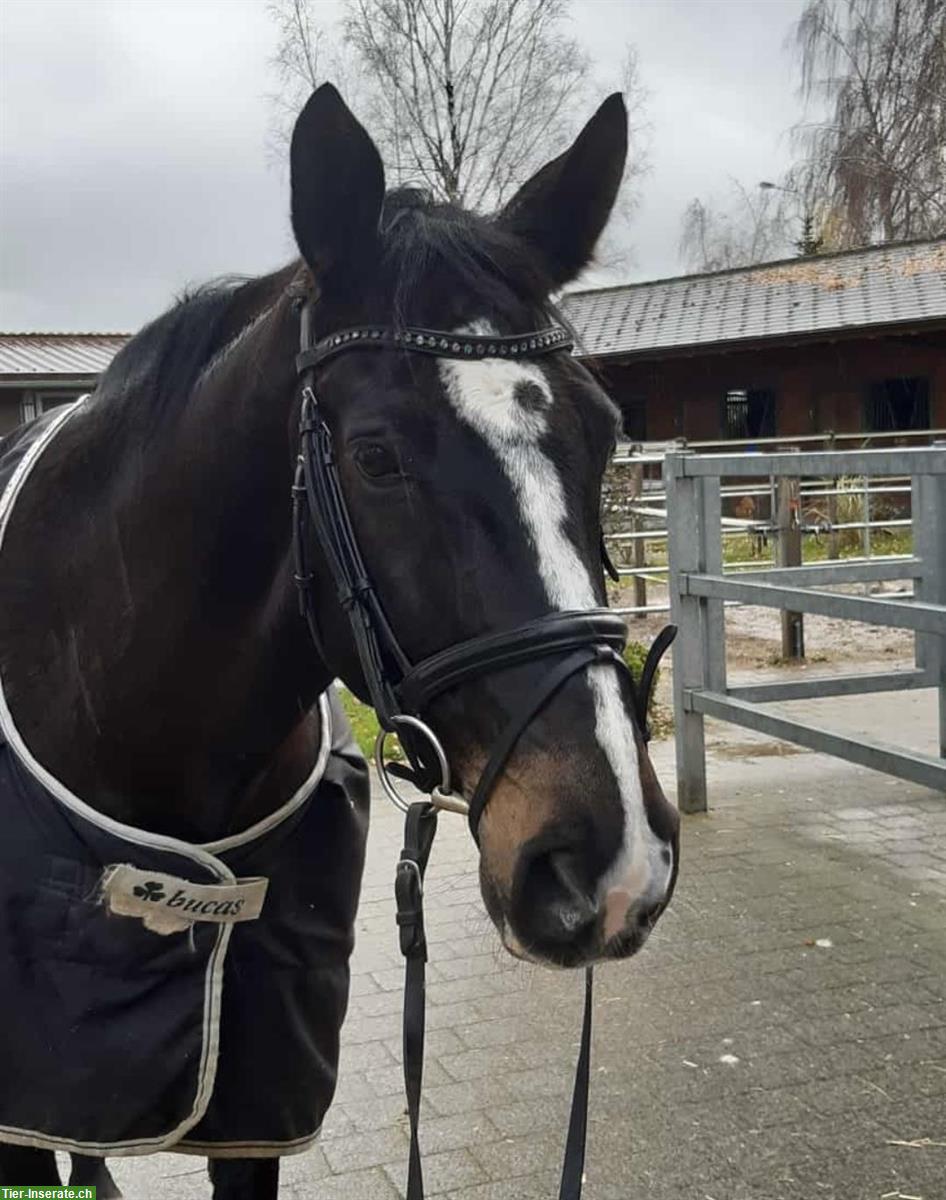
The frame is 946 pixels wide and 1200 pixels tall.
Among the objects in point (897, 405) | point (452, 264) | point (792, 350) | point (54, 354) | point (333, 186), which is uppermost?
point (54, 354)

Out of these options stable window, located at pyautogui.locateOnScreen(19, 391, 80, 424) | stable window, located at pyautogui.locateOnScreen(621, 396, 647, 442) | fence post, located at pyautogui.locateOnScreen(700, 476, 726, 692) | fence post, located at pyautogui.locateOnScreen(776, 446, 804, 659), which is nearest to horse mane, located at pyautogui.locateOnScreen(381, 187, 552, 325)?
fence post, located at pyautogui.locateOnScreen(700, 476, 726, 692)

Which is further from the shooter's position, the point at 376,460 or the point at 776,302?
the point at 776,302

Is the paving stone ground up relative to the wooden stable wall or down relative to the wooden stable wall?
down

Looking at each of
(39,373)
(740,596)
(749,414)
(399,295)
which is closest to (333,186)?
(399,295)

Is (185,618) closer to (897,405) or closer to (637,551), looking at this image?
(637,551)

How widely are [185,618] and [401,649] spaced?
466 millimetres

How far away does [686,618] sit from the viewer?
531 cm

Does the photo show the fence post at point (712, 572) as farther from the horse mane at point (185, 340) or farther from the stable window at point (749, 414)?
the stable window at point (749, 414)

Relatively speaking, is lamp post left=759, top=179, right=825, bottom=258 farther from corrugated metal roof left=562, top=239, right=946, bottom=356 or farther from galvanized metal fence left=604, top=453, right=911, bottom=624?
galvanized metal fence left=604, top=453, right=911, bottom=624

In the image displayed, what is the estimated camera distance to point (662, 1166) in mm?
2719

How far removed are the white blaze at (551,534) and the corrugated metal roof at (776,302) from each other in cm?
1696

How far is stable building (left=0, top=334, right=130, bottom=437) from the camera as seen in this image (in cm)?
2086

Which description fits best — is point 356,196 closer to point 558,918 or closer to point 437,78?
point 558,918

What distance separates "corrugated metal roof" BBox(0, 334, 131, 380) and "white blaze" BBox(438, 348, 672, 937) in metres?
20.4
